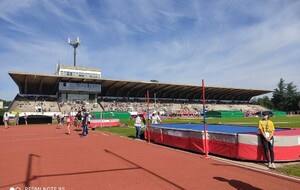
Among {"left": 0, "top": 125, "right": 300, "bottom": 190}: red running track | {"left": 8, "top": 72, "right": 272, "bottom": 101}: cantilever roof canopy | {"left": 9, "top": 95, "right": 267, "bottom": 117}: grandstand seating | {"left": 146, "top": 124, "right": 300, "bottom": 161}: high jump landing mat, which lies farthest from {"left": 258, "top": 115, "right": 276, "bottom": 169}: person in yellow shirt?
{"left": 8, "top": 72, "right": 272, "bottom": 101}: cantilever roof canopy

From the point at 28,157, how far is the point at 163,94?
77187mm

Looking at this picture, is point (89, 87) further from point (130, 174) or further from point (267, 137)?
point (267, 137)

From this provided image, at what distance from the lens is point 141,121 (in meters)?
18.2

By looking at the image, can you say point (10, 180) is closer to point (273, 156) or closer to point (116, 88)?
point (273, 156)

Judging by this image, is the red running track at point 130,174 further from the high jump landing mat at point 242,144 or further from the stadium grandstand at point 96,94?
the stadium grandstand at point 96,94

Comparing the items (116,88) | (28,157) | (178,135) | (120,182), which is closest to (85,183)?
(120,182)

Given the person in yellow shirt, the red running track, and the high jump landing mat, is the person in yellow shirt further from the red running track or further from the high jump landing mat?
the red running track

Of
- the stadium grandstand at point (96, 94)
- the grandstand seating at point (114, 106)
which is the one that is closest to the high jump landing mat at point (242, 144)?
the stadium grandstand at point (96, 94)

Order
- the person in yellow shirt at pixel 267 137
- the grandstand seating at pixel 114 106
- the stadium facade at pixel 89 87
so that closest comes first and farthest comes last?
the person in yellow shirt at pixel 267 137, the grandstand seating at pixel 114 106, the stadium facade at pixel 89 87

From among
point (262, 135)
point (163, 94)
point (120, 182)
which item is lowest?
point (120, 182)

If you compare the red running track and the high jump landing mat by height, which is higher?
the high jump landing mat

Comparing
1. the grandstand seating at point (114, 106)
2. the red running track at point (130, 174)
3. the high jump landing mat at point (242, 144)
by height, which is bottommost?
the red running track at point (130, 174)

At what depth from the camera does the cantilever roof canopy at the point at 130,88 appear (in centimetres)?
6500

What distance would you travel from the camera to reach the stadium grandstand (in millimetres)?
63234
